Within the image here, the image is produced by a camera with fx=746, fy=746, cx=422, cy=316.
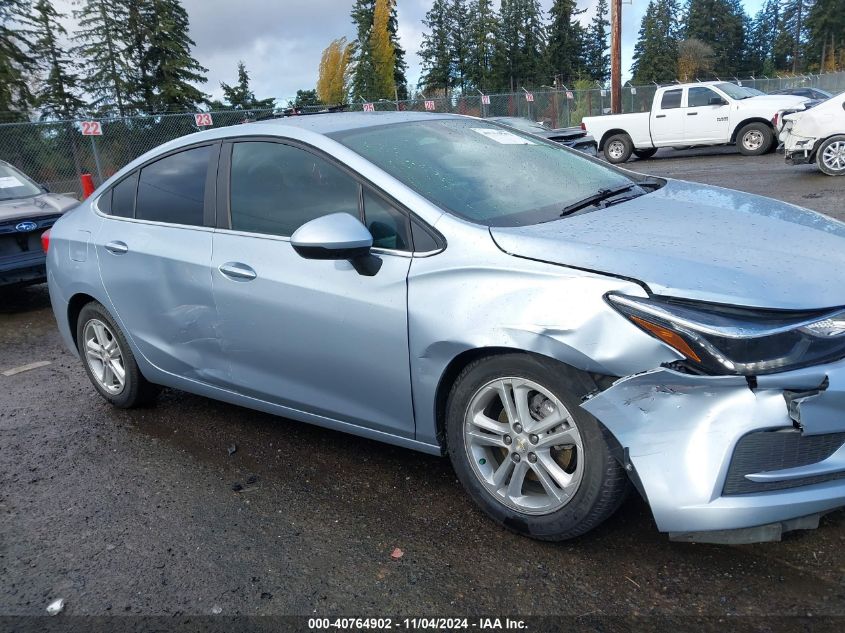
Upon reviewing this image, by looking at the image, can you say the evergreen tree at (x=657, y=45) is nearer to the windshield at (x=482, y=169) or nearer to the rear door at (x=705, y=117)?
the rear door at (x=705, y=117)

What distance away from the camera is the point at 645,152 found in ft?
65.6

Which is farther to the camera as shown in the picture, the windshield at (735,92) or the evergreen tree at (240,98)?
the evergreen tree at (240,98)

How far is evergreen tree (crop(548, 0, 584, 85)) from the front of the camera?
7481cm

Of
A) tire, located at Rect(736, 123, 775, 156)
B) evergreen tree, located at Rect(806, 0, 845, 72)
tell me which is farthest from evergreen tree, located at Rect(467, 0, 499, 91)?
tire, located at Rect(736, 123, 775, 156)

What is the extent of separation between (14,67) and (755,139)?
27.2 m

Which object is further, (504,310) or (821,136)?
(821,136)

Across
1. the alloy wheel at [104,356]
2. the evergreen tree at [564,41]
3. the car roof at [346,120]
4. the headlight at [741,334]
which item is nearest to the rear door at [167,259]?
the alloy wheel at [104,356]

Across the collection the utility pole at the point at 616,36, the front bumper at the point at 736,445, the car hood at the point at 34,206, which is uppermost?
the utility pole at the point at 616,36

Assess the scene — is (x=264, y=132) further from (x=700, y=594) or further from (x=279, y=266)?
(x=700, y=594)

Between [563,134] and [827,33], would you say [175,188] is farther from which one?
[827,33]

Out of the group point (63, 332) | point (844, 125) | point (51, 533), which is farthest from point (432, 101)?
point (51, 533)

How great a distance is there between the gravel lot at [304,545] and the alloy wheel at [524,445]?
8.0 inches

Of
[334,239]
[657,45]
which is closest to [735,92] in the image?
[334,239]

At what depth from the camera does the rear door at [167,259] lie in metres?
3.77
